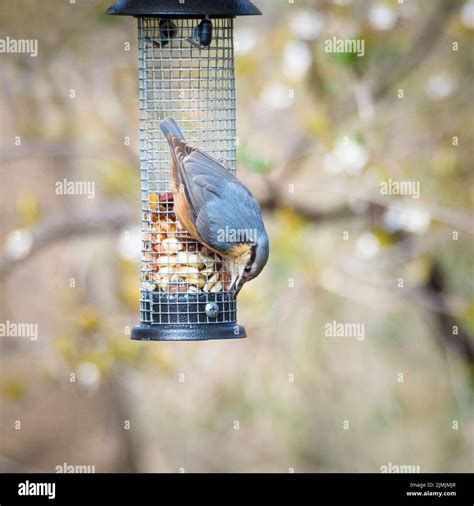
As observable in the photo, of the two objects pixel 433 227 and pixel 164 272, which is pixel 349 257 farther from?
pixel 164 272

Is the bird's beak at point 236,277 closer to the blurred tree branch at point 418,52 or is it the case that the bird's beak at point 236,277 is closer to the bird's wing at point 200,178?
the bird's wing at point 200,178

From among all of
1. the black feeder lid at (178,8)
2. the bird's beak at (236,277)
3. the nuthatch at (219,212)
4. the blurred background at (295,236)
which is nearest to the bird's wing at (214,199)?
the nuthatch at (219,212)

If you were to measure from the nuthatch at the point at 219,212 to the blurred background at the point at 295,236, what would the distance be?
4.98 feet

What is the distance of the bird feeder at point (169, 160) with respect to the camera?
16.8 ft

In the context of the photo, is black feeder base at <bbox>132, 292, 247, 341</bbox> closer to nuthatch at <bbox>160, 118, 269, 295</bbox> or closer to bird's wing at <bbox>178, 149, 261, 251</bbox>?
nuthatch at <bbox>160, 118, 269, 295</bbox>

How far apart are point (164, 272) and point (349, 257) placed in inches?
104

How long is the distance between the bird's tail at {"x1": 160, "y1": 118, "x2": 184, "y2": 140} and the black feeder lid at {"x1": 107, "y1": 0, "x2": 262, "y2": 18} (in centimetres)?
62

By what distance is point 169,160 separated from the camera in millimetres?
5719

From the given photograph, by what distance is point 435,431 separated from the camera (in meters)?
9.31

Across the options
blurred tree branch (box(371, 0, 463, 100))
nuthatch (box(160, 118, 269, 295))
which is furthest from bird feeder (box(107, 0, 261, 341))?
blurred tree branch (box(371, 0, 463, 100))

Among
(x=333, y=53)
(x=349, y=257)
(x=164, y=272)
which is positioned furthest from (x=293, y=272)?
(x=164, y=272)

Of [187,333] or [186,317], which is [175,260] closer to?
[186,317]

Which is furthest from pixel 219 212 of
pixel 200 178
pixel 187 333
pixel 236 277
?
pixel 187 333
